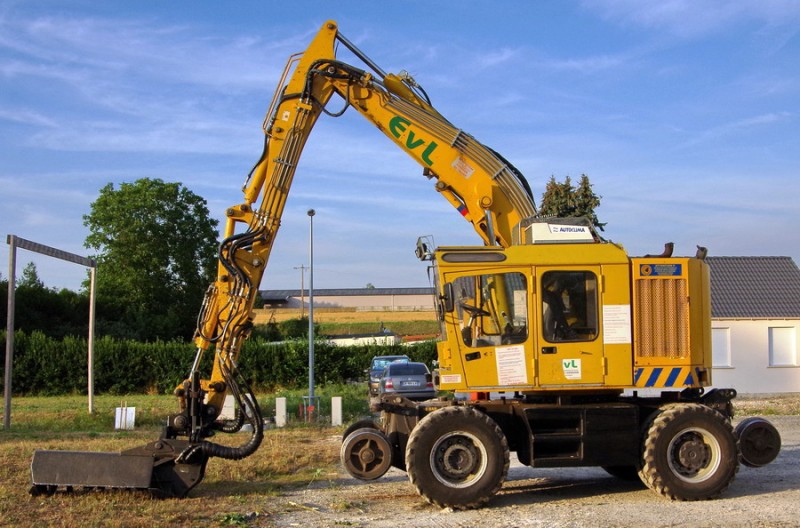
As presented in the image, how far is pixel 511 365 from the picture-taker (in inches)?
401

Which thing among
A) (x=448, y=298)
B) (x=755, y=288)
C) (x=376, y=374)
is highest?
(x=755, y=288)

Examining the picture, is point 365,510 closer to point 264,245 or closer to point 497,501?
point 497,501

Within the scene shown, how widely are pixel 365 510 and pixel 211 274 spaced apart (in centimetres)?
5746

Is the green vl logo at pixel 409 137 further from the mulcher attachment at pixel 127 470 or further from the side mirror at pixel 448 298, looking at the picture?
the mulcher attachment at pixel 127 470

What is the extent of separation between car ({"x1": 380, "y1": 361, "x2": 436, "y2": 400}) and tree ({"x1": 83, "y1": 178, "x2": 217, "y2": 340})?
32694 millimetres

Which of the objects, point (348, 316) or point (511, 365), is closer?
point (511, 365)

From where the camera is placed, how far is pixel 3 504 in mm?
9977

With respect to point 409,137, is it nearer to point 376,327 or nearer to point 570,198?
point 570,198

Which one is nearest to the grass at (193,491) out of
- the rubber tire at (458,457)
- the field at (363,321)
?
the rubber tire at (458,457)

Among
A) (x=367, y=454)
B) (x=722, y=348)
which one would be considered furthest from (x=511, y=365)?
(x=722, y=348)

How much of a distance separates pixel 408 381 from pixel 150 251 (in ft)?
124

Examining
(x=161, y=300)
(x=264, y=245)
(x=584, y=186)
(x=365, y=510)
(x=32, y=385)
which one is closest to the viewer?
(x=365, y=510)

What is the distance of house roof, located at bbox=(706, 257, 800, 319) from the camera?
29.4m

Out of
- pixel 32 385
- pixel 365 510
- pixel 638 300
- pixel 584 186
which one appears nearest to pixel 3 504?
pixel 365 510
